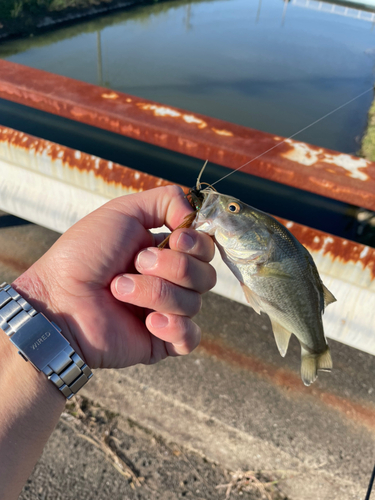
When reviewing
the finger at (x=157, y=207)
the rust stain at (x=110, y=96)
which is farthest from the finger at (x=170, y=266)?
the rust stain at (x=110, y=96)

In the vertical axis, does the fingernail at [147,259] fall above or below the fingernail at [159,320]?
above

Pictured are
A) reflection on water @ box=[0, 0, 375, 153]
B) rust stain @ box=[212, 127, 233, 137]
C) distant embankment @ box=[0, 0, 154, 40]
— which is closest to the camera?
rust stain @ box=[212, 127, 233, 137]

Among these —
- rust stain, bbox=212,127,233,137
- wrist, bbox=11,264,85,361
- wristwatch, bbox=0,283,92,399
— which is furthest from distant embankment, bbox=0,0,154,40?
wristwatch, bbox=0,283,92,399

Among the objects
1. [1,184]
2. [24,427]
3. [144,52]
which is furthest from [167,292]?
[144,52]

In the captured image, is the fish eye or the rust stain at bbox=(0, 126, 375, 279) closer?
the fish eye

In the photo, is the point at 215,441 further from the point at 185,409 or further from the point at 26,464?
the point at 26,464

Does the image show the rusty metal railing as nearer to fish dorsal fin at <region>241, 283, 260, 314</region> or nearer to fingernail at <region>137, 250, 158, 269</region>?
fish dorsal fin at <region>241, 283, 260, 314</region>

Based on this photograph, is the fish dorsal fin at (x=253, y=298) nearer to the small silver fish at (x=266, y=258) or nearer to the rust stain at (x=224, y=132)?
the small silver fish at (x=266, y=258)
